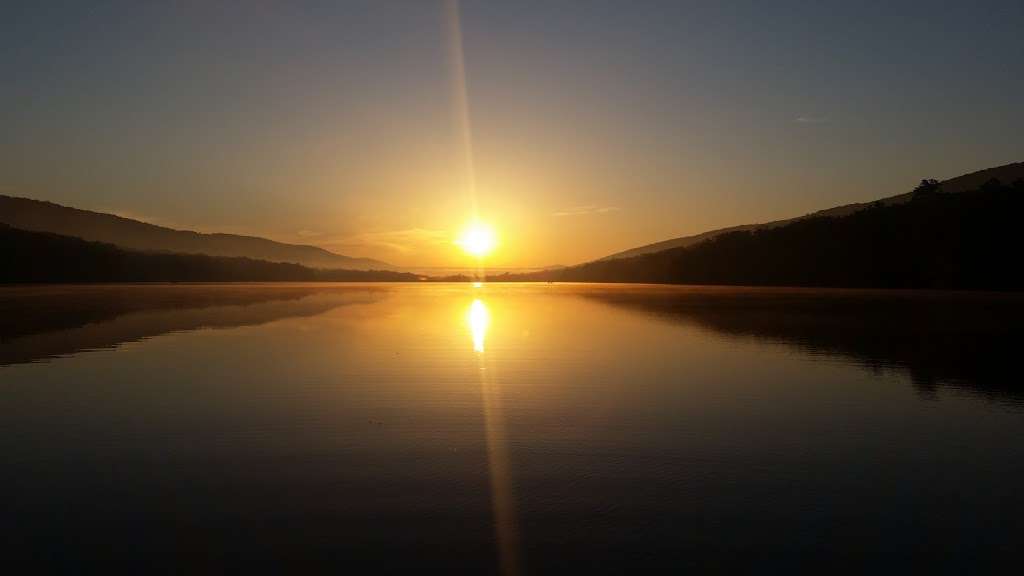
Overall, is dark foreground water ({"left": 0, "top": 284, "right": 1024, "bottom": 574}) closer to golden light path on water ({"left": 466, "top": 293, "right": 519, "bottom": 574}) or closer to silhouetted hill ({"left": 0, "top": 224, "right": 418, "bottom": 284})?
golden light path on water ({"left": 466, "top": 293, "right": 519, "bottom": 574})

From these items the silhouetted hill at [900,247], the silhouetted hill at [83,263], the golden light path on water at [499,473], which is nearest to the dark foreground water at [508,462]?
the golden light path on water at [499,473]

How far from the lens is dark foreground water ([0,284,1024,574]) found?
7316mm

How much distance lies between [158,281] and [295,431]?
15985 cm

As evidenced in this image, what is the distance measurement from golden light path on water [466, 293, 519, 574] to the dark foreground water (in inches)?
1.6

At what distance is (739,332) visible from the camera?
3139 centimetres

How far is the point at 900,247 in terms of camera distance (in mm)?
87500

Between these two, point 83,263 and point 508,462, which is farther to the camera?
point 83,263

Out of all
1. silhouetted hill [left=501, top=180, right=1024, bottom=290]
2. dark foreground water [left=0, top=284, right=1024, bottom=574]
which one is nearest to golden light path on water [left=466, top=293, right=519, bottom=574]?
dark foreground water [left=0, top=284, right=1024, bottom=574]

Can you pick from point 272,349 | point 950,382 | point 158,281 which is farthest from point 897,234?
point 158,281

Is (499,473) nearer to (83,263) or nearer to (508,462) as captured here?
(508,462)

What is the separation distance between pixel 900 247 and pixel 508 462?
309 ft

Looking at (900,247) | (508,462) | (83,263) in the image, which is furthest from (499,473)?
(83,263)

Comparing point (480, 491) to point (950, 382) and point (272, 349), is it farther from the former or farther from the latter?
point (272, 349)

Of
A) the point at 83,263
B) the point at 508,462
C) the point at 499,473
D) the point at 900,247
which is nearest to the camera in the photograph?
the point at 499,473
